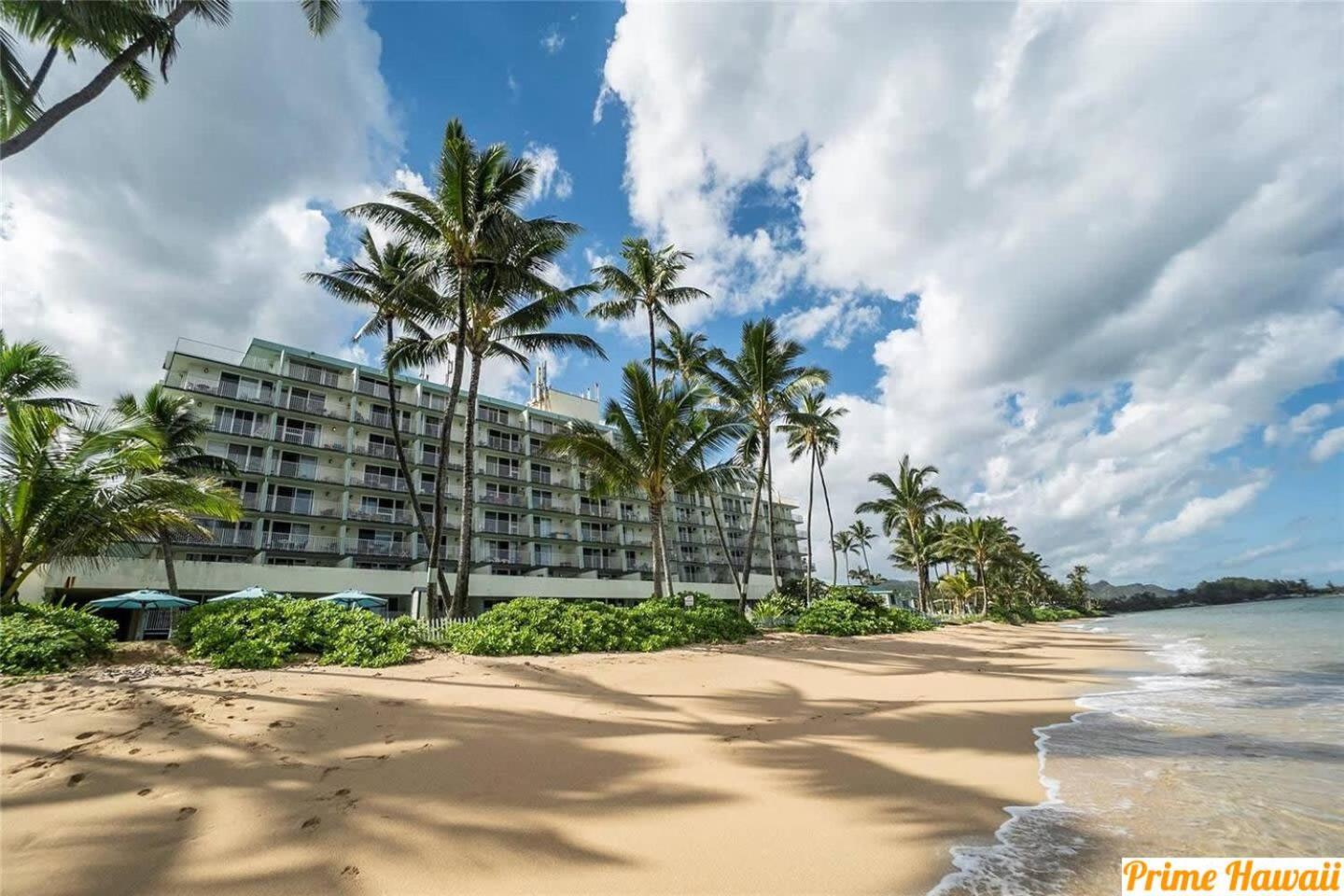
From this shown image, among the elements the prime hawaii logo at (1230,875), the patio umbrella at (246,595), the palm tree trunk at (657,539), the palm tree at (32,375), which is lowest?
the prime hawaii logo at (1230,875)

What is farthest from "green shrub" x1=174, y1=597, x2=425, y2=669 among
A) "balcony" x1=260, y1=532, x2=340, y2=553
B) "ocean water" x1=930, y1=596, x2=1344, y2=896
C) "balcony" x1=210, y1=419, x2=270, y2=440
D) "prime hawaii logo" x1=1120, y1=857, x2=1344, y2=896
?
"balcony" x1=210, y1=419, x2=270, y2=440

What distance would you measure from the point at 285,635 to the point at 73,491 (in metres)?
4.04

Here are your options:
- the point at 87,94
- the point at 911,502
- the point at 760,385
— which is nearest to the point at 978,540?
the point at 911,502

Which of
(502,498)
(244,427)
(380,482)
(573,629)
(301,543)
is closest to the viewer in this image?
(573,629)

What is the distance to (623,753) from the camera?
5551 mm

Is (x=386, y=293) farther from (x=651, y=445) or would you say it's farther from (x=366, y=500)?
(x=366, y=500)

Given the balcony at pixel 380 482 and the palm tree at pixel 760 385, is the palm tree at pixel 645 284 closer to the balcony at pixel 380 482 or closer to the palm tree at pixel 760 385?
the palm tree at pixel 760 385

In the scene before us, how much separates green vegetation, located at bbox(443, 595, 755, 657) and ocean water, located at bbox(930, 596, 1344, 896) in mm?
8407

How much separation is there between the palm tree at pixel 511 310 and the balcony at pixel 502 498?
27310mm

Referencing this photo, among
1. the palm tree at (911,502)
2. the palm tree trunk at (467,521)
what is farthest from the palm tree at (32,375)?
the palm tree at (911,502)

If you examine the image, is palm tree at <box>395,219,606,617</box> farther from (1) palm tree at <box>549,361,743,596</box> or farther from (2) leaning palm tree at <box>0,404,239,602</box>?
(2) leaning palm tree at <box>0,404,239,602</box>

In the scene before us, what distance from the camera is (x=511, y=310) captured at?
17875 mm

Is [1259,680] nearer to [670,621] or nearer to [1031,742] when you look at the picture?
[1031,742]

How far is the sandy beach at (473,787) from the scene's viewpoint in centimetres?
325
